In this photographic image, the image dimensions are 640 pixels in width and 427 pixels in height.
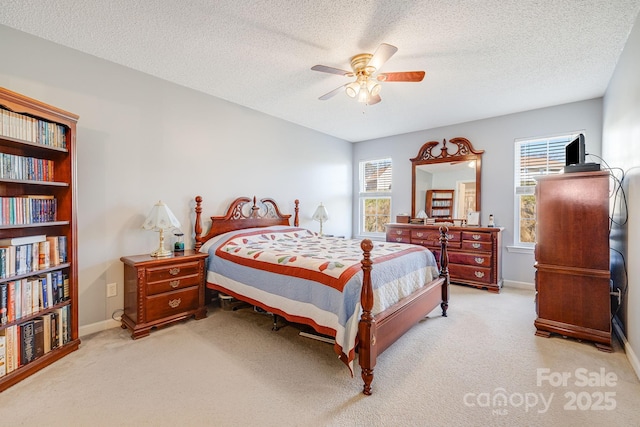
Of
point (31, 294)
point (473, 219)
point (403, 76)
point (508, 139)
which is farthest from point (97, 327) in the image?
point (508, 139)

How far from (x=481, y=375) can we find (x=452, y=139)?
3813mm

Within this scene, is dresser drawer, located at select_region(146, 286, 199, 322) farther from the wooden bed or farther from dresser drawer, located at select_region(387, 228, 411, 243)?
dresser drawer, located at select_region(387, 228, 411, 243)

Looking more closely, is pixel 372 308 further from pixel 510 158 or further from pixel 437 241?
pixel 510 158

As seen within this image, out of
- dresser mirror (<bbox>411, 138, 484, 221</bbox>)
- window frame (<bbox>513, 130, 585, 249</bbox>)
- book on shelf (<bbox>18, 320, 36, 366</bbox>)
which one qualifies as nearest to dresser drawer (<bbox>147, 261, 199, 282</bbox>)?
book on shelf (<bbox>18, 320, 36, 366</bbox>)

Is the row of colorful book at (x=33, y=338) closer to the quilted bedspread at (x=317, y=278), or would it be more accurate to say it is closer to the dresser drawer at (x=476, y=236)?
the quilted bedspread at (x=317, y=278)

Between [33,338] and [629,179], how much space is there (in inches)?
189

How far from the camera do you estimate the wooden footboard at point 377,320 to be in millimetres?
1835

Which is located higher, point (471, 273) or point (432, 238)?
point (432, 238)

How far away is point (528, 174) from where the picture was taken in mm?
4250

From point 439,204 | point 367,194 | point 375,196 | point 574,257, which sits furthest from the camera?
point 367,194

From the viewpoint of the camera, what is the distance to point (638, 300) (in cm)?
204

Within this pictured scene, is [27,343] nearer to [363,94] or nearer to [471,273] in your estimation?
[363,94]

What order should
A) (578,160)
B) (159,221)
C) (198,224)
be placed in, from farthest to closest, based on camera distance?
(198,224)
(159,221)
(578,160)

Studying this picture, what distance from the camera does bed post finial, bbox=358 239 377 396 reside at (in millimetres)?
1829
